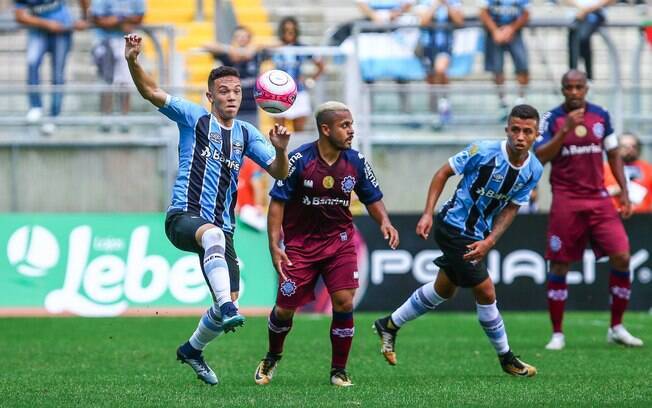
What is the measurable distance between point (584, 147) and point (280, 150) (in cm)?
468

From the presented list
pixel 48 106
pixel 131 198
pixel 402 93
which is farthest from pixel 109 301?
pixel 402 93

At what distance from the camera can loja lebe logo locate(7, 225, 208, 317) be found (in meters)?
16.0

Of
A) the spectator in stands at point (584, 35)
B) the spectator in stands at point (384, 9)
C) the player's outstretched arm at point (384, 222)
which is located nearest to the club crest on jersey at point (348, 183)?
the player's outstretched arm at point (384, 222)

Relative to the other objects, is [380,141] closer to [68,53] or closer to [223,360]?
[68,53]

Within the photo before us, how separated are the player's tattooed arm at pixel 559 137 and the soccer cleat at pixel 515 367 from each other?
263cm

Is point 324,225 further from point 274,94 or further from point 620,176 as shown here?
point 620,176

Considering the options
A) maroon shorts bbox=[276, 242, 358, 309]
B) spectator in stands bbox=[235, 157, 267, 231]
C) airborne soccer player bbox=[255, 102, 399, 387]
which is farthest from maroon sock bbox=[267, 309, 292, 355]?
spectator in stands bbox=[235, 157, 267, 231]

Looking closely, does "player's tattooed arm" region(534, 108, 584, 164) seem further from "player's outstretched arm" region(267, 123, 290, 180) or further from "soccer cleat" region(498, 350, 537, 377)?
"player's outstretched arm" region(267, 123, 290, 180)

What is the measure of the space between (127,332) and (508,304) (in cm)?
498

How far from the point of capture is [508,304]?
16.3 meters

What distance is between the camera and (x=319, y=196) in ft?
31.0

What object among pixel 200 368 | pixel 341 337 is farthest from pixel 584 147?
pixel 200 368

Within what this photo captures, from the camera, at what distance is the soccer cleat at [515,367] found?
9.82 metres

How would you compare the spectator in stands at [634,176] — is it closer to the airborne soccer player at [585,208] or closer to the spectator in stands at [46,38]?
the airborne soccer player at [585,208]
